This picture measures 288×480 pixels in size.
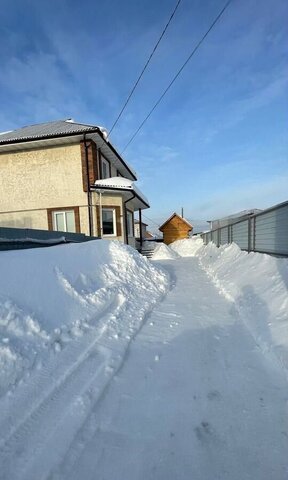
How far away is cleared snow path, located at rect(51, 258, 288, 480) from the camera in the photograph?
5.01 ft

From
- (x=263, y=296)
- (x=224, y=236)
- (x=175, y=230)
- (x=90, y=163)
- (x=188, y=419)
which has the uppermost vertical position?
(x=90, y=163)

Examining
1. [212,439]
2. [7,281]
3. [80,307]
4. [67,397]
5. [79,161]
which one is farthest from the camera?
[79,161]

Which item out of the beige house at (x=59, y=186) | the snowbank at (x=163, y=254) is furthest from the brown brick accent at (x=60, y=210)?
the snowbank at (x=163, y=254)

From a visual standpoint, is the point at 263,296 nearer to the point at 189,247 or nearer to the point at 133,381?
the point at 133,381

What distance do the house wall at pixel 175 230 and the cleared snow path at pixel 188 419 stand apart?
30.1m

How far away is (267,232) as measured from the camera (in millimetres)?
6117

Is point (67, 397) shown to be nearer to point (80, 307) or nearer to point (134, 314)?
point (80, 307)

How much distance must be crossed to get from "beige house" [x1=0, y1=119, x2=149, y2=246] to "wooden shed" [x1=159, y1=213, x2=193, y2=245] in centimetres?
2041

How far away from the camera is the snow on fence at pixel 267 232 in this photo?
5.19 metres

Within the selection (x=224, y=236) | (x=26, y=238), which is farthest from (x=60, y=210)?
(x=224, y=236)

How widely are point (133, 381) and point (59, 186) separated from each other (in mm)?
11779

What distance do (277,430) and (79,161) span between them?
12469 millimetres

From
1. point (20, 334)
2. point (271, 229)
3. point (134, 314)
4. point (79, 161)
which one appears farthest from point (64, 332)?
point (79, 161)

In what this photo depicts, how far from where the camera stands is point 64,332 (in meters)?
3.02
